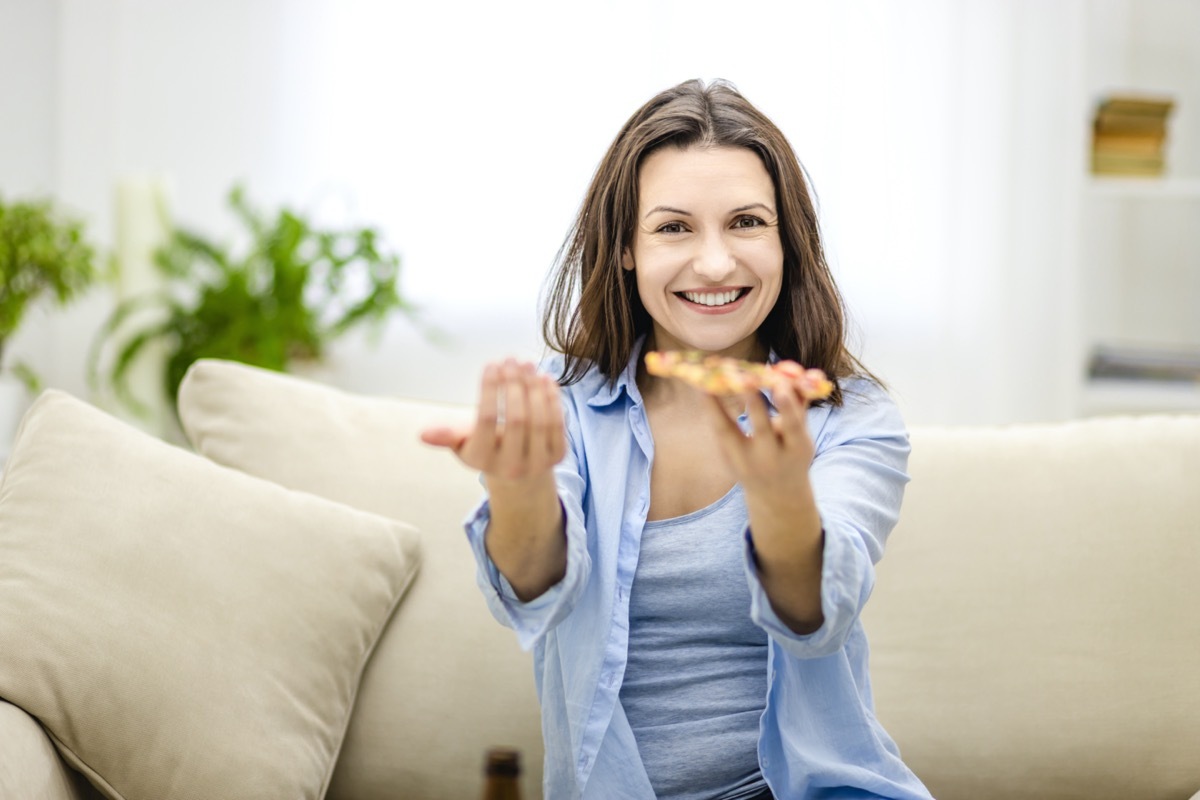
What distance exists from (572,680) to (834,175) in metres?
2.20

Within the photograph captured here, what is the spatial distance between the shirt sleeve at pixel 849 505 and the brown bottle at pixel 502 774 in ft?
1.03

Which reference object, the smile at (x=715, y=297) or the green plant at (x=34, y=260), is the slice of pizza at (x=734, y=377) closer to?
the smile at (x=715, y=297)

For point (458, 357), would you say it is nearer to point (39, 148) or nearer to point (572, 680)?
point (39, 148)

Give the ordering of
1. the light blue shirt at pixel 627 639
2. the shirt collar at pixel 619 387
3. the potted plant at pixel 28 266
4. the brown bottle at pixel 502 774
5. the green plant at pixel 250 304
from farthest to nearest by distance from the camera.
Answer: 1. the green plant at pixel 250 304
2. the potted plant at pixel 28 266
3. the shirt collar at pixel 619 387
4. the light blue shirt at pixel 627 639
5. the brown bottle at pixel 502 774

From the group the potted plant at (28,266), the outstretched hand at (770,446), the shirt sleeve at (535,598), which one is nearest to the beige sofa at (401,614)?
the shirt sleeve at (535,598)

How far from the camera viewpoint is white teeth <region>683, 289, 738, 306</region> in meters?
1.24

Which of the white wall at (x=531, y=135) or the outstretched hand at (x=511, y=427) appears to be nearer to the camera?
the outstretched hand at (x=511, y=427)

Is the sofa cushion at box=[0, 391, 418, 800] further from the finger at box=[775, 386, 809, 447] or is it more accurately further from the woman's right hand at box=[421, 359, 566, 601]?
the finger at box=[775, 386, 809, 447]

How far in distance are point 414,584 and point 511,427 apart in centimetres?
71

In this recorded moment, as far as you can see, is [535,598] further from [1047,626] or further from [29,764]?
[1047,626]

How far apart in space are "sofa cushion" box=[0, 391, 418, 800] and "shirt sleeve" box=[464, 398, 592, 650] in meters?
0.45

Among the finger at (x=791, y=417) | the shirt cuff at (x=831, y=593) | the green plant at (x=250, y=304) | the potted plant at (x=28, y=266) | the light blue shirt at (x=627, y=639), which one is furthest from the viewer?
the green plant at (x=250, y=304)

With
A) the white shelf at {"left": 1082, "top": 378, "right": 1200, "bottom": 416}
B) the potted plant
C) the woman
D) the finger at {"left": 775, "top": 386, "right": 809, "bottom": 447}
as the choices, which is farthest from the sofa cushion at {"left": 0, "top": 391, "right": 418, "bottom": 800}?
→ the white shelf at {"left": 1082, "top": 378, "right": 1200, "bottom": 416}

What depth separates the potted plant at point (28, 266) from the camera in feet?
8.07
